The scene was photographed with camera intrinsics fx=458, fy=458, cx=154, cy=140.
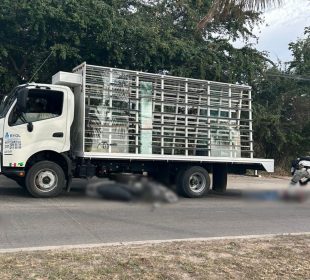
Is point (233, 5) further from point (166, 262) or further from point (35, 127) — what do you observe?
point (35, 127)

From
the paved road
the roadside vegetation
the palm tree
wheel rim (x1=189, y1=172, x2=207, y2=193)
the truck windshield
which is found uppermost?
the roadside vegetation

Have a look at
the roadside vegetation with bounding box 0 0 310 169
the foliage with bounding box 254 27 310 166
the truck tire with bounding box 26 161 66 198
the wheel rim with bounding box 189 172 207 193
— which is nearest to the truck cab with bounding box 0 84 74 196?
the truck tire with bounding box 26 161 66 198

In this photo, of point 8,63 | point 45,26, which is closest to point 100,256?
point 45,26

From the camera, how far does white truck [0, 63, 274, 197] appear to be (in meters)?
10.2

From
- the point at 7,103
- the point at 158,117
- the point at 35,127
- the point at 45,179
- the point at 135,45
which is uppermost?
the point at 135,45

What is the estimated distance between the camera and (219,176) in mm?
12227

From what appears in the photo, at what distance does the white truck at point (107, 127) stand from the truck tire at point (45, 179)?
0.07ft

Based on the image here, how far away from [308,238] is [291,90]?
1809 centimetres

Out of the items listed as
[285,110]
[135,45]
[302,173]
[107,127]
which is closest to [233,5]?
[302,173]

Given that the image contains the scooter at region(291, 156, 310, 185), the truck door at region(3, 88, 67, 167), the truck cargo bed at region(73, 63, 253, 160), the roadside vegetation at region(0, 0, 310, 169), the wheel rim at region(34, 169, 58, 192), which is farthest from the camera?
the roadside vegetation at region(0, 0, 310, 169)

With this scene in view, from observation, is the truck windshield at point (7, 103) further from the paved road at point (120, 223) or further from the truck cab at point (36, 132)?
the paved road at point (120, 223)

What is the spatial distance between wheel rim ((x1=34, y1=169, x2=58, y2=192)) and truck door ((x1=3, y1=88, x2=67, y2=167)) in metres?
0.45

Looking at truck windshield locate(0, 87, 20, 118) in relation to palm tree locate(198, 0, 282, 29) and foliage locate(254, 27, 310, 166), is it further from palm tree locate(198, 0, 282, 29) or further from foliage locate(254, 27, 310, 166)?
foliage locate(254, 27, 310, 166)

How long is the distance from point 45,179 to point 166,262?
5.99 m
